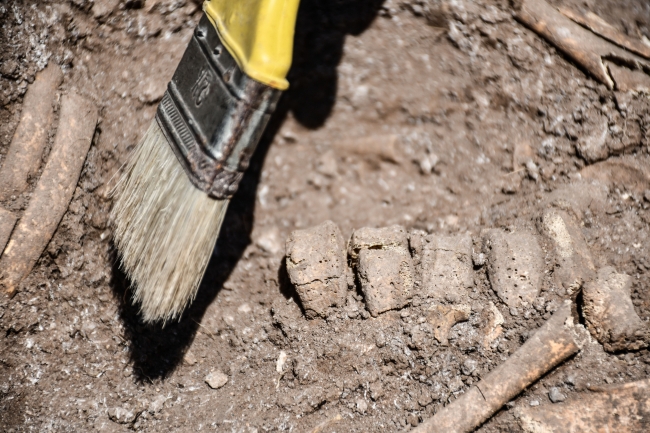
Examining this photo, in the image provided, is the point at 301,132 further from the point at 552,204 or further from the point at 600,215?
the point at 600,215

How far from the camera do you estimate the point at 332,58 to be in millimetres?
2529

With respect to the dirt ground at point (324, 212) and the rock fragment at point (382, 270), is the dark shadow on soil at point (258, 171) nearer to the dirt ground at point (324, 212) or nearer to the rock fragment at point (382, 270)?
the dirt ground at point (324, 212)

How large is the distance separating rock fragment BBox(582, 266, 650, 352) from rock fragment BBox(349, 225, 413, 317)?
58 centimetres

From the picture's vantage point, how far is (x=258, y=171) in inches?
99.9

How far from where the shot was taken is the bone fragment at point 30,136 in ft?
5.94

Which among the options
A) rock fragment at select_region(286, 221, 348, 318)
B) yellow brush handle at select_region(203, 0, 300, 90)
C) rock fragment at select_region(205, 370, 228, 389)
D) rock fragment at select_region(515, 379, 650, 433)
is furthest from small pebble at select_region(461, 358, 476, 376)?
yellow brush handle at select_region(203, 0, 300, 90)

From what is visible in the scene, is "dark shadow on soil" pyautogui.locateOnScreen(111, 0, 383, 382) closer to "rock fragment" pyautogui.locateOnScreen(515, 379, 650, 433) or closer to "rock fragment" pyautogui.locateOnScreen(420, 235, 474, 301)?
"rock fragment" pyautogui.locateOnScreen(420, 235, 474, 301)

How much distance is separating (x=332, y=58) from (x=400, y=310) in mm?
1311

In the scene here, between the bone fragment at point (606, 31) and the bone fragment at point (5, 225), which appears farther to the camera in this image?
the bone fragment at point (606, 31)

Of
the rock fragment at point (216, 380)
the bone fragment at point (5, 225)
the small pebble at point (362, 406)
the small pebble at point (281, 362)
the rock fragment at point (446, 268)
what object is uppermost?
the rock fragment at point (446, 268)

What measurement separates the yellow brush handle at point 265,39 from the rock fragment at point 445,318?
0.90 m

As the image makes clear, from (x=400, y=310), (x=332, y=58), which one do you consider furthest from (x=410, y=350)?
(x=332, y=58)

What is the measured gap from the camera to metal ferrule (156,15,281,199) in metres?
1.62

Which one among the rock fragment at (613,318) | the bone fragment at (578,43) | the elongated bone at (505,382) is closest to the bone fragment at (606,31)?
the bone fragment at (578,43)
